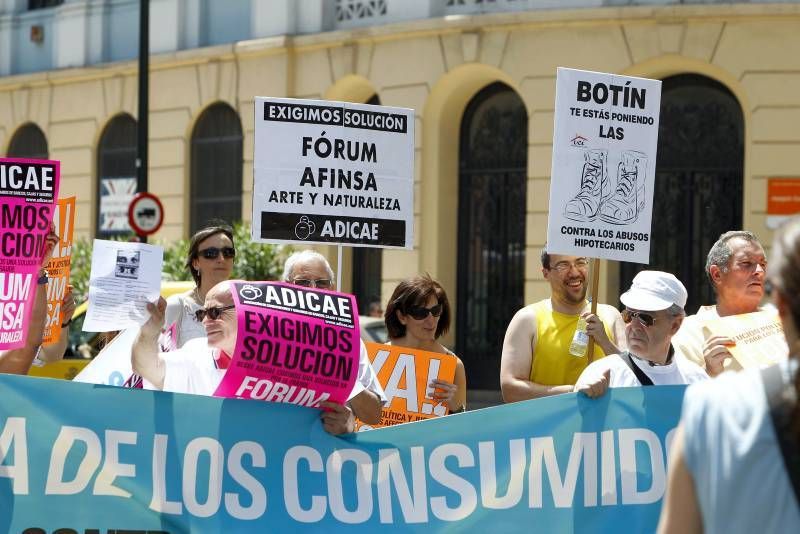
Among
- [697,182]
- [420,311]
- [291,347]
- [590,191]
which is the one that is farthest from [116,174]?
[291,347]

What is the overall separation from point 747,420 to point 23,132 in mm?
26257

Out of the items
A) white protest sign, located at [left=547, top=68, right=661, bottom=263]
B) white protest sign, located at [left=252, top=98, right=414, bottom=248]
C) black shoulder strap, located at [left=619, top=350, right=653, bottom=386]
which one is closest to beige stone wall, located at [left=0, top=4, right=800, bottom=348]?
white protest sign, located at [left=252, top=98, right=414, bottom=248]

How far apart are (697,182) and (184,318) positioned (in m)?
13.0

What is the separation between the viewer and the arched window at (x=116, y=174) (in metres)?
25.1

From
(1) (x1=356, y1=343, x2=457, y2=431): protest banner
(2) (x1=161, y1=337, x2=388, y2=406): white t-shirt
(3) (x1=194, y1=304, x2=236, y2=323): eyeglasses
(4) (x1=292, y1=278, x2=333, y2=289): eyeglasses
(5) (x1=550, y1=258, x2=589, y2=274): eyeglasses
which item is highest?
(5) (x1=550, y1=258, x2=589, y2=274): eyeglasses

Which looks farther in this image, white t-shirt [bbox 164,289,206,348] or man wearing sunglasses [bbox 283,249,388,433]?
white t-shirt [bbox 164,289,206,348]

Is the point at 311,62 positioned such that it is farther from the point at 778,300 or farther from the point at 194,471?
the point at 778,300

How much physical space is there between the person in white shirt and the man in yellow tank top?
3.65 feet

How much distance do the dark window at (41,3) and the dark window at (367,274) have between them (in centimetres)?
815

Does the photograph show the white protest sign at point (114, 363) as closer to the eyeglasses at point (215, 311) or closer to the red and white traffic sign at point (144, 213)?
the eyeglasses at point (215, 311)

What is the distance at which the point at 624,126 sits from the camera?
6.82 meters

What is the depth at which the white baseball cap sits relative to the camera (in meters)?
5.64

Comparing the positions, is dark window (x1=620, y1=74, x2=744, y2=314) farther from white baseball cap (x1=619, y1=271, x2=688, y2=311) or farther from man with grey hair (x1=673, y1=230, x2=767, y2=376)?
white baseball cap (x1=619, y1=271, x2=688, y2=311)


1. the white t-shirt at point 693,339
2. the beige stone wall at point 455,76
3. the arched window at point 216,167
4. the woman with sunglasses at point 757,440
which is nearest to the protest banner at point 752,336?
the white t-shirt at point 693,339
